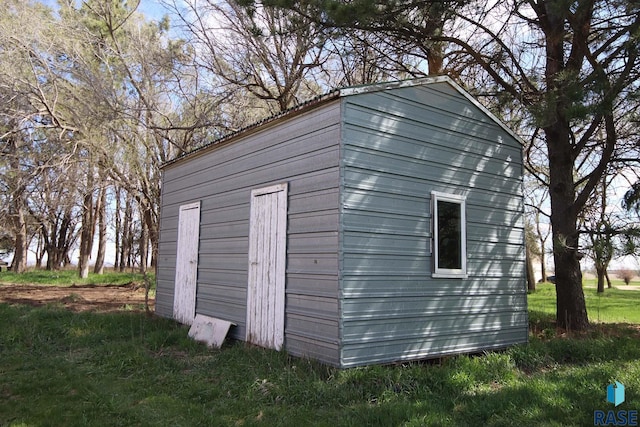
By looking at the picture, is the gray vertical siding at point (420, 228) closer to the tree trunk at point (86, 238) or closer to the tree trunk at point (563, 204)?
the tree trunk at point (563, 204)

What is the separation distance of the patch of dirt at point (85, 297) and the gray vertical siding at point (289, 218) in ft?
8.43

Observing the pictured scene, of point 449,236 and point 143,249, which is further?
point 143,249

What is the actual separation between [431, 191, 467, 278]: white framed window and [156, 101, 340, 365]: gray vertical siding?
155 cm

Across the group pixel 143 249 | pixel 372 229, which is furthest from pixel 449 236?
pixel 143 249

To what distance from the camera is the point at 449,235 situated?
6.34 metres

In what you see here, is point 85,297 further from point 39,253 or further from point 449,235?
A: point 39,253

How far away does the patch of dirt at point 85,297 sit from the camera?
1103 centimetres

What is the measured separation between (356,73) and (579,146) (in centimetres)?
565

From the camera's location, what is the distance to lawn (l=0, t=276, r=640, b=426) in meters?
4.12

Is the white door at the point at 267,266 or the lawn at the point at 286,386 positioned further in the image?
the white door at the point at 267,266

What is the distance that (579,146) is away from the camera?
837cm

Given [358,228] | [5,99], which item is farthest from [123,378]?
[5,99]

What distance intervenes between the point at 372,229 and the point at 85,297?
10.3 meters

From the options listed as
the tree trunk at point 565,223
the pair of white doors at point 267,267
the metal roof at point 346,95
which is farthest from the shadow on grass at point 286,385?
the metal roof at point 346,95
